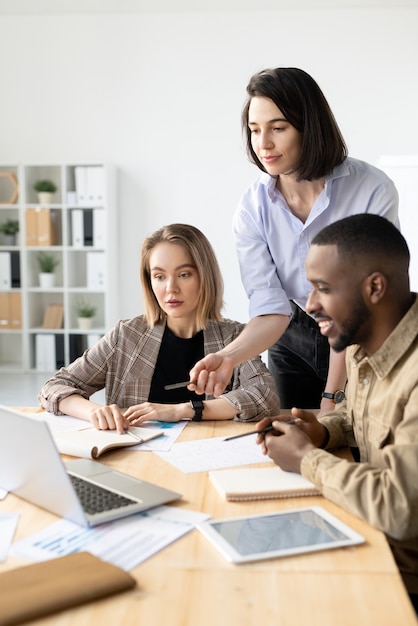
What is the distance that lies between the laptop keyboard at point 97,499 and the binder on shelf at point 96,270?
4954mm

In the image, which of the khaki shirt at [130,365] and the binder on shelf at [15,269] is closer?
the khaki shirt at [130,365]

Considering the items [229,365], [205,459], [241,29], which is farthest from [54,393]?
[241,29]

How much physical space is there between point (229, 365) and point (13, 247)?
474 cm

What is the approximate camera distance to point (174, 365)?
2287 mm

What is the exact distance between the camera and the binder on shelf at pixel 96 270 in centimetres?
619

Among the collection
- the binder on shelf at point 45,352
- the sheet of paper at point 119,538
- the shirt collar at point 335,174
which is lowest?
the binder on shelf at point 45,352

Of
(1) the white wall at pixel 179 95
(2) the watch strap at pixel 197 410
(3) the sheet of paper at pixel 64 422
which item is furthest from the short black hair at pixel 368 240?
(1) the white wall at pixel 179 95

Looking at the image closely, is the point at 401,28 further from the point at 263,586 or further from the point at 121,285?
the point at 263,586

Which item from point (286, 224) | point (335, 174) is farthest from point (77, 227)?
point (335, 174)

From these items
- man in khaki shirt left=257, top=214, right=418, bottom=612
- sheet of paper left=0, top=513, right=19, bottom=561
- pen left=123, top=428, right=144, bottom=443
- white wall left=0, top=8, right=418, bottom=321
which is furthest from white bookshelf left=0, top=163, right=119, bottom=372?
sheet of paper left=0, top=513, right=19, bottom=561

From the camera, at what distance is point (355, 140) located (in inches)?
238

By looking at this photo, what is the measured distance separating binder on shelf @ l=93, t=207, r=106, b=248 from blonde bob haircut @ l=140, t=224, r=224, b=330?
388cm

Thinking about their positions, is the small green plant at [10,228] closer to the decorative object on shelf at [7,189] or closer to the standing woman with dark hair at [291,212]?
the decorative object on shelf at [7,189]

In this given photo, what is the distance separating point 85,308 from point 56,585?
5.44 metres
